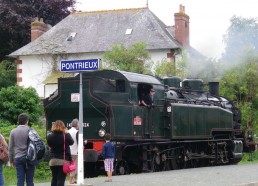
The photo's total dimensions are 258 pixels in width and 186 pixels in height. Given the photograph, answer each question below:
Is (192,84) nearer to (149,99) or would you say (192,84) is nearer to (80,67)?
(149,99)

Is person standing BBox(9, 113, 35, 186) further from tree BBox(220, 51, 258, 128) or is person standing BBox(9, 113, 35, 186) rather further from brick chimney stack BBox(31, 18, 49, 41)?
brick chimney stack BBox(31, 18, 49, 41)

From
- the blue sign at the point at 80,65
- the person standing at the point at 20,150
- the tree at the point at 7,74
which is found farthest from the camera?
the tree at the point at 7,74

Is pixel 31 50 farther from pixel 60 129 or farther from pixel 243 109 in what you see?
pixel 60 129

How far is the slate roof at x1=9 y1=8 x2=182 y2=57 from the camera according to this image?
138ft

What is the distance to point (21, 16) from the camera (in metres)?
49.6

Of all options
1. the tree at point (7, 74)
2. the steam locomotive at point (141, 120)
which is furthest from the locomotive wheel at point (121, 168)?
the tree at point (7, 74)

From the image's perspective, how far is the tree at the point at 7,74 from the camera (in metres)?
46.3

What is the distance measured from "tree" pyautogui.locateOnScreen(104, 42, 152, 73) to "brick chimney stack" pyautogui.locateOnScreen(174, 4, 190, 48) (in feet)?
20.1

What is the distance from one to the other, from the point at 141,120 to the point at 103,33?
25.3 metres

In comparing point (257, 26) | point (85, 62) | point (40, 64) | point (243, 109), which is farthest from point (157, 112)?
point (257, 26)

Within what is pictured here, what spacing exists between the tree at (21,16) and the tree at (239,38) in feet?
47.0

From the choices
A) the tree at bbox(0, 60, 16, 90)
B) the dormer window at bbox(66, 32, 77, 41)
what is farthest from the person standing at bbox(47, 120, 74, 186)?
the tree at bbox(0, 60, 16, 90)

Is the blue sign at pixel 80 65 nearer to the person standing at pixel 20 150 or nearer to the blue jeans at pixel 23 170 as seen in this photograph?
the person standing at pixel 20 150

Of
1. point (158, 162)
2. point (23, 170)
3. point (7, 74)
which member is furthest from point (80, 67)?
point (7, 74)
